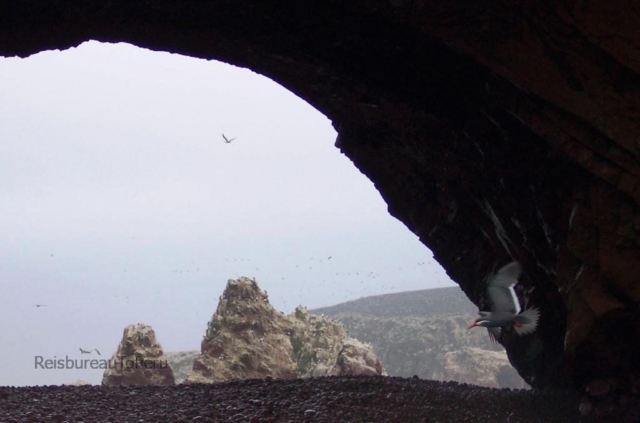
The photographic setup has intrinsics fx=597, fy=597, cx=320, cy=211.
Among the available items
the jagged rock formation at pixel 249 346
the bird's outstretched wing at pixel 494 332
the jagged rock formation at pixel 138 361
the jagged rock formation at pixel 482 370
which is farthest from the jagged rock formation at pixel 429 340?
the bird's outstretched wing at pixel 494 332

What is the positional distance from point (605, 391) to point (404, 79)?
3.64m

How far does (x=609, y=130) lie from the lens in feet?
15.0

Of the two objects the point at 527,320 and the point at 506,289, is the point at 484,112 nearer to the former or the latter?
the point at 506,289

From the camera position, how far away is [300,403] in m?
5.70

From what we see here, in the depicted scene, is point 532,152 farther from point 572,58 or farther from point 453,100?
point 572,58

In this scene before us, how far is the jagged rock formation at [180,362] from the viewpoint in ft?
71.5

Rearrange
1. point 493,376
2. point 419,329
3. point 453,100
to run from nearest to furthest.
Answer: point 453,100
point 493,376
point 419,329

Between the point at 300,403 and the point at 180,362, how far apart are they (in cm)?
1853

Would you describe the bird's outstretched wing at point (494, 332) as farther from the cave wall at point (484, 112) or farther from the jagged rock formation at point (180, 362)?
the jagged rock formation at point (180, 362)

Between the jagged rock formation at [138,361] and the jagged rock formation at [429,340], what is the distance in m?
12.3

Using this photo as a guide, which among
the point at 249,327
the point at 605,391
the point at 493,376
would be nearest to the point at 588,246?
the point at 605,391

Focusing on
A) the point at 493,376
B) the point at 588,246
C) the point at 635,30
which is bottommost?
the point at 493,376

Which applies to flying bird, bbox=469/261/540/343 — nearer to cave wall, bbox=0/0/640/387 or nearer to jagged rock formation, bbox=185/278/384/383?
cave wall, bbox=0/0/640/387

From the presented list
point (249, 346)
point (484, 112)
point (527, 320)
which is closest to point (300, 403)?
point (527, 320)
